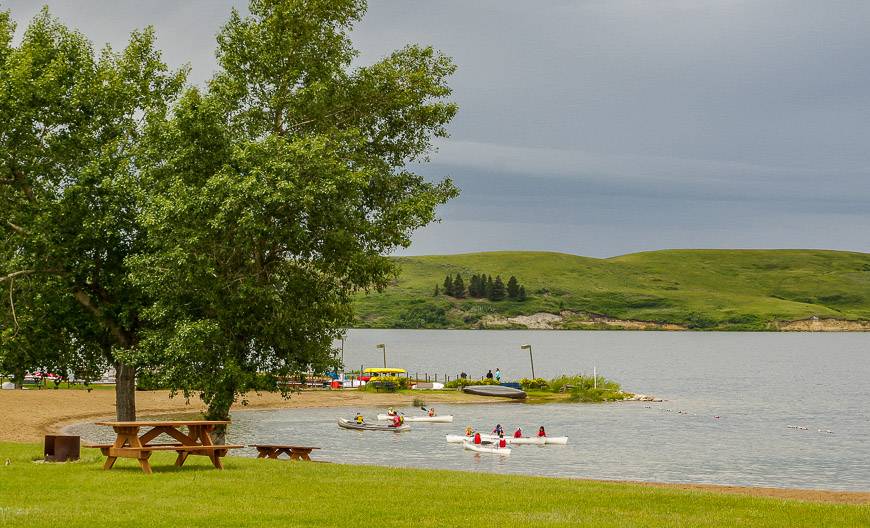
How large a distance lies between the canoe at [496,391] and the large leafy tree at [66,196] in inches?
2913

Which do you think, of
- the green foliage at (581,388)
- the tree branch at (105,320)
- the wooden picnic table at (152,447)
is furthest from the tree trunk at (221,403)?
the green foliage at (581,388)

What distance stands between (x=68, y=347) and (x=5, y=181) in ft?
24.3

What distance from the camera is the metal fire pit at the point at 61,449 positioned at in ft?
92.1

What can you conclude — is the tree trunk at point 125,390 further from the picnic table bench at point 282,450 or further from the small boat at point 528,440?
the small boat at point 528,440

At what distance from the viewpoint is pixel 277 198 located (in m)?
30.8

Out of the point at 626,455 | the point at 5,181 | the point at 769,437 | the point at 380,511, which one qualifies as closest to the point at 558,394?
the point at 769,437

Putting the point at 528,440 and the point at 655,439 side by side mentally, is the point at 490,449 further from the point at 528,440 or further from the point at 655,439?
the point at 655,439

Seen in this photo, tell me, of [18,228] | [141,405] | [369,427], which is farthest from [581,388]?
[18,228]

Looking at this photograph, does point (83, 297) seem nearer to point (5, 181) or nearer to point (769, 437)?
point (5, 181)

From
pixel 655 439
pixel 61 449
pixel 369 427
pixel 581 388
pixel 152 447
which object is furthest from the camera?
pixel 581 388

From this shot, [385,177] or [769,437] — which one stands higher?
[385,177]

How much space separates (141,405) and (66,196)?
182 ft

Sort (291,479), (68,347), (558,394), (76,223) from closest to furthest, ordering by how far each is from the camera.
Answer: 1. (291,479)
2. (76,223)
3. (68,347)
4. (558,394)

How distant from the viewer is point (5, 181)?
36000 mm
